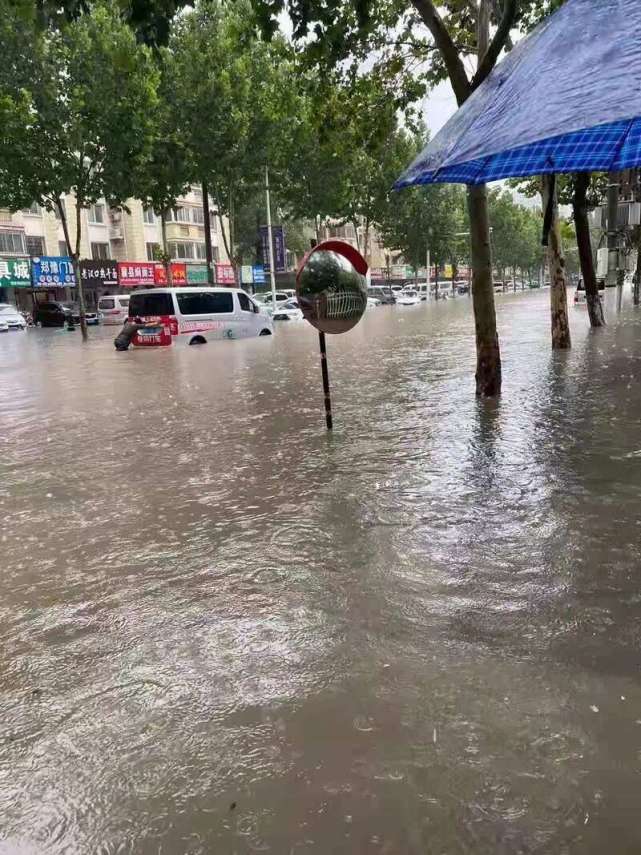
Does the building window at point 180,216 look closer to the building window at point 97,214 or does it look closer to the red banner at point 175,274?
the building window at point 97,214

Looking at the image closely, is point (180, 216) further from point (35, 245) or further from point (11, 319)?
point (11, 319)

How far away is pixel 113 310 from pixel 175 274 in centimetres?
1178

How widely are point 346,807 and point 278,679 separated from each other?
784 millimetres

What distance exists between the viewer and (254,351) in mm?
18516

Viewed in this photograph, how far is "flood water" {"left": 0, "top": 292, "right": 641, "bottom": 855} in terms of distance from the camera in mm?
2162

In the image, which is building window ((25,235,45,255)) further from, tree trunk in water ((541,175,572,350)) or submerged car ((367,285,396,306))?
tree trunk in water ((541,175,572,350))

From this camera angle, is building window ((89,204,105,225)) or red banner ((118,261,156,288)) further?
building window ((89,204,105,225))

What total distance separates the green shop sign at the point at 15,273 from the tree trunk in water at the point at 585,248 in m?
33.4

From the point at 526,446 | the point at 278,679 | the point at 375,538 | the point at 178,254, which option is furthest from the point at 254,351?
the point at 178,254

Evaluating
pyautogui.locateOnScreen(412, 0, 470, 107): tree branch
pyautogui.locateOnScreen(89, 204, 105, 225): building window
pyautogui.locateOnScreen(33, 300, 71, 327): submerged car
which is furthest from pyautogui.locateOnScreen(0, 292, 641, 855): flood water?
pyautogui.locateOnScreen(89, 204, 105, 225): building window

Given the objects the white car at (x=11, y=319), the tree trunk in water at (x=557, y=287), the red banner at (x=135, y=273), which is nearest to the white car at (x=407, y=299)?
the red banner at (x=135, y=273)

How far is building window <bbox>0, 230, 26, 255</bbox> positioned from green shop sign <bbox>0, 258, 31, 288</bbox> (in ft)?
6.14

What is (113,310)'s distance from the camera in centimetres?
3578

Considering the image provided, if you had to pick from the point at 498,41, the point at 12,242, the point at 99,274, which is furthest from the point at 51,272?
the point at 498,41
